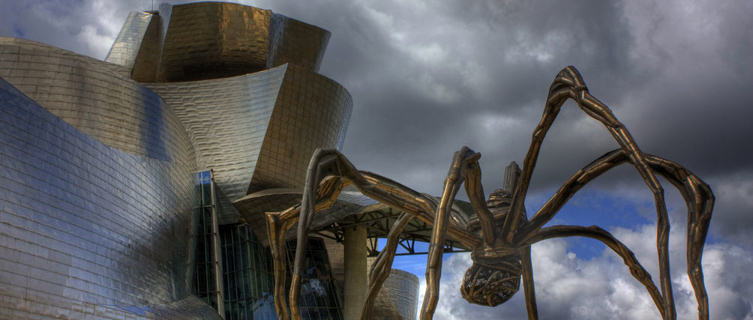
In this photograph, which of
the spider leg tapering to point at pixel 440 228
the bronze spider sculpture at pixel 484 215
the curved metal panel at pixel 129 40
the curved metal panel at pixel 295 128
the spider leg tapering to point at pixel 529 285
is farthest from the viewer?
the curved metal panel at pixel 129 40

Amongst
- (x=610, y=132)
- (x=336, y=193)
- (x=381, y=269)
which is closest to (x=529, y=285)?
(x=381, y=269)

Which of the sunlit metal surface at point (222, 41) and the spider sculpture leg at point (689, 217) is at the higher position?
the sunlit metal surface at point (222, 41)

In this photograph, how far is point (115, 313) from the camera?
17125mm

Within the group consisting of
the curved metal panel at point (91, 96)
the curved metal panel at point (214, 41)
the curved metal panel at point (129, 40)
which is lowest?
the curved metal panel at point (91, 96)

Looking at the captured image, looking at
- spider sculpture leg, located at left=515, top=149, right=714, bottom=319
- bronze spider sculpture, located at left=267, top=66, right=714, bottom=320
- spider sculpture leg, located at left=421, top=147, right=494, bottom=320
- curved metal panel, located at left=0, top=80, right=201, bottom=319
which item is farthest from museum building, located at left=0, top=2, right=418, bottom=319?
spider sculpture leg, located at left=515, top=149, right=714, bottom=319

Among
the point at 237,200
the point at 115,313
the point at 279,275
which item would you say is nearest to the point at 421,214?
the point at 279,275

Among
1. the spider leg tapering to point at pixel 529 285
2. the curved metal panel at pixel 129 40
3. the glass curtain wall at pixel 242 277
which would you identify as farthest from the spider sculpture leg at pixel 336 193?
the curved metal panel at pixel 129 40

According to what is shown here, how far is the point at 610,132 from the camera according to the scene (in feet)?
27.1

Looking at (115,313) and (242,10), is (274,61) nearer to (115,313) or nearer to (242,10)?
(242,10)

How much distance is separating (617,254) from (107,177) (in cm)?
1394

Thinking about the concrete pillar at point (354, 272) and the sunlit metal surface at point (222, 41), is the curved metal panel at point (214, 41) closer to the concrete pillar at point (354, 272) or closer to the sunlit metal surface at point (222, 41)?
the sunlit metal surface at point (222, 41)

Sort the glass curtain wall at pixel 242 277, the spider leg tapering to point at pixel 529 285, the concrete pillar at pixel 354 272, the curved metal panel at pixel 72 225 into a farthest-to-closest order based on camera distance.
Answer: the concrete pillar at pixel 354 272 < the glass curtain wall at pixel 242 277 < the curved metal panel at pixel 72 225 < the spider leg tapering to point at pixel 529 285

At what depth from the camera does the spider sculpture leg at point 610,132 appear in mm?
7207

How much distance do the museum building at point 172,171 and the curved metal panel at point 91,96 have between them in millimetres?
44
